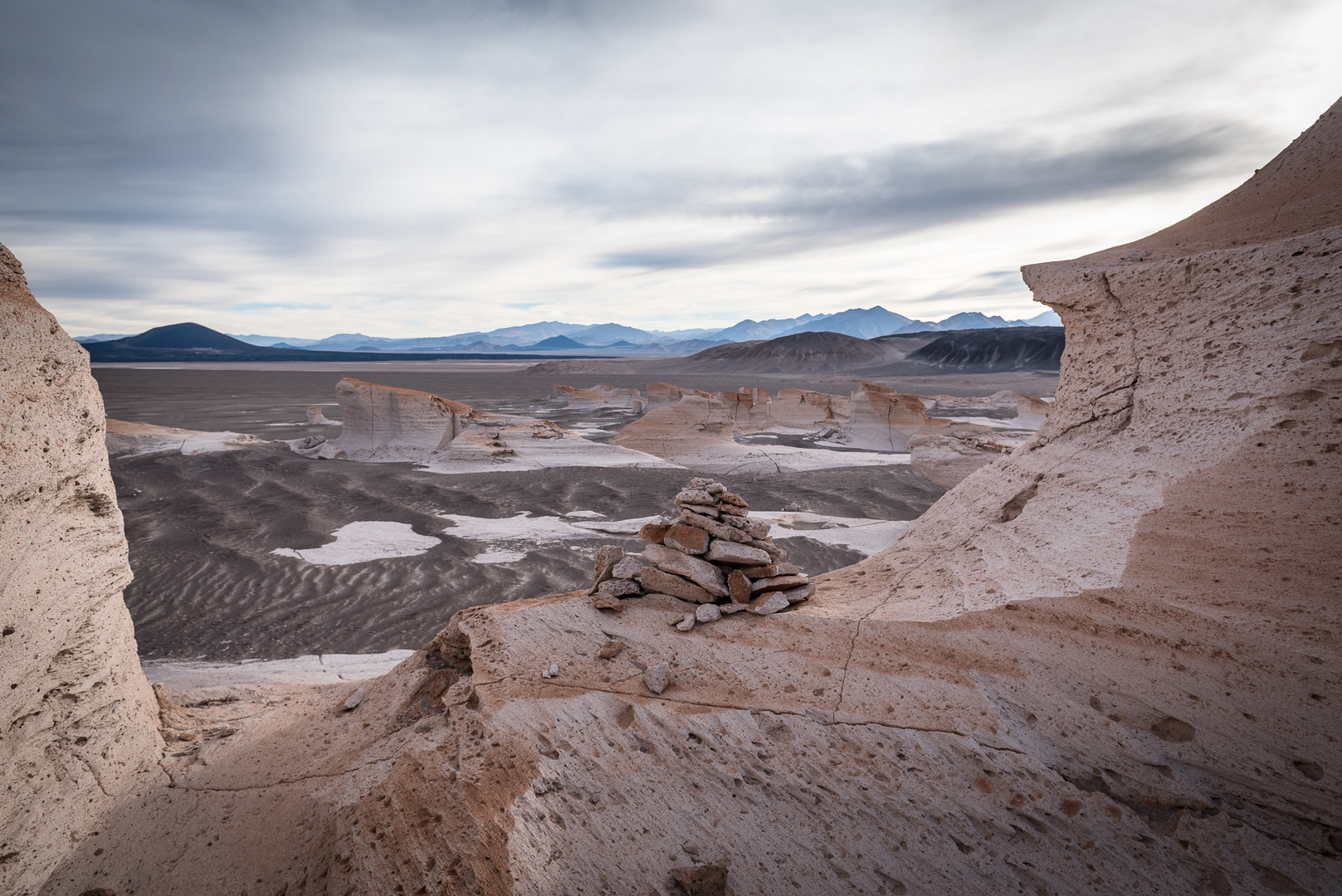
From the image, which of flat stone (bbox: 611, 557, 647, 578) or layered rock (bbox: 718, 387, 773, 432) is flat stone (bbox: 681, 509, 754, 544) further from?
layered rock (bbox: 718, 387, 773, 432)

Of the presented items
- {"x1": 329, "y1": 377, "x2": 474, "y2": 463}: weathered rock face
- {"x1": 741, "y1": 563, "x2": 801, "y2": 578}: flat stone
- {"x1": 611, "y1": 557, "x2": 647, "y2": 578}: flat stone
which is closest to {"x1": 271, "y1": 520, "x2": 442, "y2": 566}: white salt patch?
{"x1": 611, "y1": 557, "x2": 647, "y2": 578}: flat stone

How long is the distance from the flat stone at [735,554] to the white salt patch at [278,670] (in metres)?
2.62

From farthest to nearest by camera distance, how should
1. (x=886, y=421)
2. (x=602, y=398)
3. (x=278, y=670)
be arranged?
(x=602, y=398) → (x=886, y=421) → (x=278, y=670)

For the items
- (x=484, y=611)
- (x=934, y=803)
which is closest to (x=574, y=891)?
(x=934, y=803)

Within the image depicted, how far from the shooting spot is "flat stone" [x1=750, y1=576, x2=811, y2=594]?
10.9 feet

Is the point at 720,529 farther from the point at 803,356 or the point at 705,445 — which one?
the point at 803,356

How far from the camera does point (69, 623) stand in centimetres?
240

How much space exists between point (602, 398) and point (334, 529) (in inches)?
1088

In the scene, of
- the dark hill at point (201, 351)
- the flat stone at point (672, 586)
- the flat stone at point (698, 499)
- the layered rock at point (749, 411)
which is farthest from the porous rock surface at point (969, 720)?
the dark hill at point (201, 351)

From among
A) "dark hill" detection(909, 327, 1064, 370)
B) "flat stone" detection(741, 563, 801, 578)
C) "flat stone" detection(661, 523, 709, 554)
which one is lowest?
"flat stone" detection(741, 563, 801, 578)

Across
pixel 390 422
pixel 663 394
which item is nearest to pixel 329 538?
pixel 390 422

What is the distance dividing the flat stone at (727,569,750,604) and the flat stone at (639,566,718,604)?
12cm

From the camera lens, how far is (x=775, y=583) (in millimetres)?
3342

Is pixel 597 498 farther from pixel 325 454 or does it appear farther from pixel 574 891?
pixel 574 891
